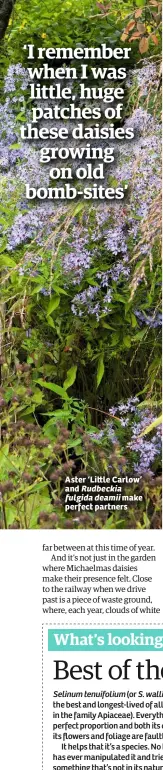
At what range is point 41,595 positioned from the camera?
302 cm

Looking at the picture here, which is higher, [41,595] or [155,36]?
[155,36]

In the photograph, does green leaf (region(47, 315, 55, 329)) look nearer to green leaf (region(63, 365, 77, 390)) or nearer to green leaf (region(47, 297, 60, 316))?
green leaf (region(47, 297, 60, 316))

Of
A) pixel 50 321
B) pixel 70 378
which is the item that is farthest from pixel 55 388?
pixel 50 321

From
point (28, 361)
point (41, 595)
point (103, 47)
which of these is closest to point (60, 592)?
point (41, 595)

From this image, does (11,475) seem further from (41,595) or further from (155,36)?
(155,36)

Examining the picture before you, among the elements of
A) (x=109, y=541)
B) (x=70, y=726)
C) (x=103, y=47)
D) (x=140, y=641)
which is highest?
(x=103, y=47)

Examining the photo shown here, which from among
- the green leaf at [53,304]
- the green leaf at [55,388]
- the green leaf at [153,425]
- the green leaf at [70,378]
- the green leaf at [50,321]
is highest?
the green leaf at [53,304]

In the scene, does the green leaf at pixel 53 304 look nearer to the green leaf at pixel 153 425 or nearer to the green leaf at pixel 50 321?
the green leaf at pixel 50 321

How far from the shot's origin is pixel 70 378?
141 inches

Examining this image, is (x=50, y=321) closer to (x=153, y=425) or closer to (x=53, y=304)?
(x=53, y=304)

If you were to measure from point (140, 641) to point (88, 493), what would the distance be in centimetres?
59

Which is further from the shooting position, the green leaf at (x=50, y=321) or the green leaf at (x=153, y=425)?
the green leaf at (x=50, y=321)

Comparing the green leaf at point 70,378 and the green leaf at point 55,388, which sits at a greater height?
the green leaf at point 70,378

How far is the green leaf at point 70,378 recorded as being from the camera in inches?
140
